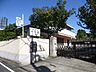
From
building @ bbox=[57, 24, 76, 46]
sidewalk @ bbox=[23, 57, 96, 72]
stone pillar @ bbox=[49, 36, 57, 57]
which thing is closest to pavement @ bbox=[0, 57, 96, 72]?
sidewalk @ bbox=[23, 57, 96, 72]

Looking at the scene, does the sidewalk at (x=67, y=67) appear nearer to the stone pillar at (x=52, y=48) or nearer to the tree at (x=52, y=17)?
the stone pillar at (x=52, y=48)

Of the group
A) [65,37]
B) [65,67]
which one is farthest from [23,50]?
[65,37]

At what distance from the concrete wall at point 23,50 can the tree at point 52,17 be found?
12.6 meters

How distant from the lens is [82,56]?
616 inches

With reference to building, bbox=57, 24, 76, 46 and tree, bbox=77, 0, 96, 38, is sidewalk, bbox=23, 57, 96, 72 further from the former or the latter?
building, bbox=57, 24, 76, 46

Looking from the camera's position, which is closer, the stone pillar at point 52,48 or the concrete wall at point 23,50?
the concrete wall at point 23,50

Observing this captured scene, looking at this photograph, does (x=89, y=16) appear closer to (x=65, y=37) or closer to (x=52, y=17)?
(x=52, y=17)

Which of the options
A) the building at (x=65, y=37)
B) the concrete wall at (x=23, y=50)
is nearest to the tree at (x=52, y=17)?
the building at (x=65, y=37)

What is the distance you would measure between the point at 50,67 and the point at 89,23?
5.28m

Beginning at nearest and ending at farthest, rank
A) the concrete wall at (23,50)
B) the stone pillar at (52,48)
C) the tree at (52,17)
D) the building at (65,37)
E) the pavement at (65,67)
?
the pavement at (65,67)
the concrete wall at (23,50)
the stone pillar at (52,48)
the tree at (52,17)
the building at (65,37)

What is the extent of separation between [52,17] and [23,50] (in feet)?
51.6

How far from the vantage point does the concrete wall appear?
14961 millimetres

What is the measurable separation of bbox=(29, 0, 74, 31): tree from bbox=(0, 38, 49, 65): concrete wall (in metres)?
12.6

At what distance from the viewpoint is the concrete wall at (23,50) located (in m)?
15.0
